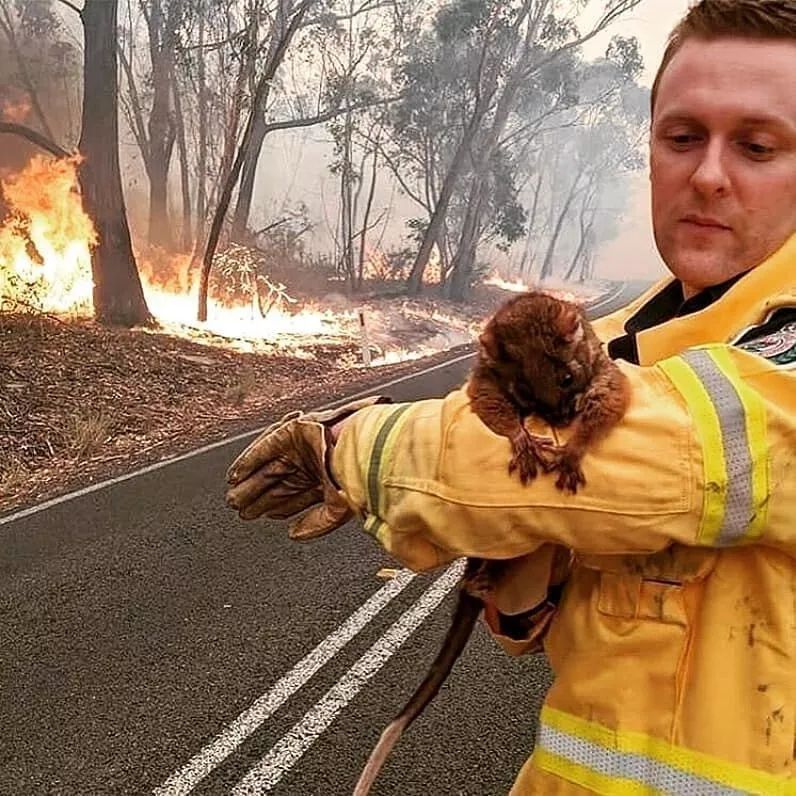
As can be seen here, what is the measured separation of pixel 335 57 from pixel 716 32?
30.6 metres

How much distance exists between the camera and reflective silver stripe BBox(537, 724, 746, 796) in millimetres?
1052

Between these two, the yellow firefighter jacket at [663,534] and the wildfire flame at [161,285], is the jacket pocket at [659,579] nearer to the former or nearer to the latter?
the yellow firefighter jacket at [663,534]

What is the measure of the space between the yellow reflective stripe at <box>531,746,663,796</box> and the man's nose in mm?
770

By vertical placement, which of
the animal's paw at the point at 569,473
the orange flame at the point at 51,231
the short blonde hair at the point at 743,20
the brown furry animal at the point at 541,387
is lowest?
the orange flame at the point at 51,231

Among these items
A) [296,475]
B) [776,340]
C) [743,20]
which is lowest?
[296,475]

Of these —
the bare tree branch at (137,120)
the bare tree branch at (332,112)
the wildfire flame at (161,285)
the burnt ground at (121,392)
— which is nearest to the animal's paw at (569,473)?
the burnt ground at (121,392)

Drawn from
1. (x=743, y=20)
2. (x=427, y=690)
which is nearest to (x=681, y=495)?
(x=743, y=20)

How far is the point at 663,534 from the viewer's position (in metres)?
1.00

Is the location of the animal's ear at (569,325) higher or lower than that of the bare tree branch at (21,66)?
lower

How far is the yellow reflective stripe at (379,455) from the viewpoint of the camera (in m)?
1.12

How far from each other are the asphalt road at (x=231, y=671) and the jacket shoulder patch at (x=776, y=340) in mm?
3007

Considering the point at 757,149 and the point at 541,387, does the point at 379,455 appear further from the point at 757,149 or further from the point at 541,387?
the point at 757,149

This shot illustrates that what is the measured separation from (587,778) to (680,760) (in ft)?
0.44

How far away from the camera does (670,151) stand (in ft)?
4.10
